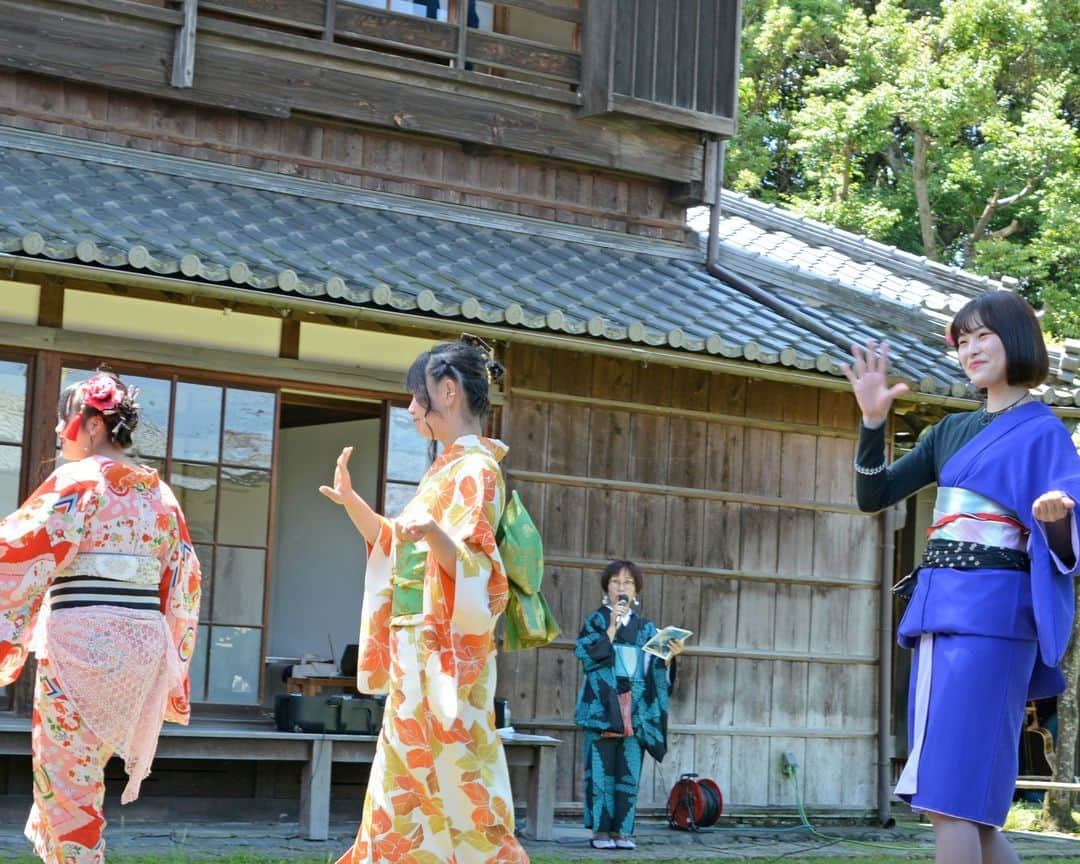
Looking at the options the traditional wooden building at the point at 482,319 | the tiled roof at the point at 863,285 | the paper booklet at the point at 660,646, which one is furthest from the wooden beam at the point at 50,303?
the tiled roof at the point at 863,285

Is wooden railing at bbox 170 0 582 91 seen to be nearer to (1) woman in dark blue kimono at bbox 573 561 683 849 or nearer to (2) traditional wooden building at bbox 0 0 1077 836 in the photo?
(2) traditional wooden building at bbox 0 0 1077 836

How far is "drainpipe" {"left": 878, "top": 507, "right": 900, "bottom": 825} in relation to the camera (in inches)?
406

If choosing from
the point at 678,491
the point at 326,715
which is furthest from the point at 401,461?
the point at 678,491

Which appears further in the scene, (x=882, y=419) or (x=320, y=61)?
(x=320, y=61)

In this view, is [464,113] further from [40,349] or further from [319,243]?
[40,349]

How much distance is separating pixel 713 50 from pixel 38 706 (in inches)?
292

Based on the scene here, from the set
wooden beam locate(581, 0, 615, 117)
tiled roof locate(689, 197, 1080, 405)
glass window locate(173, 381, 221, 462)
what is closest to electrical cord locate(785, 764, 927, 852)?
tiled roof locate(689, 197, 1080, 405)

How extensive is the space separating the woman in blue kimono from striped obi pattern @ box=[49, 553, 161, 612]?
7.74 feet

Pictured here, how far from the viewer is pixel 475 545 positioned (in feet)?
15.0

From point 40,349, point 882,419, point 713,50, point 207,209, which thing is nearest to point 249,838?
point 40,349

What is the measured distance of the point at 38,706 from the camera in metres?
5.04

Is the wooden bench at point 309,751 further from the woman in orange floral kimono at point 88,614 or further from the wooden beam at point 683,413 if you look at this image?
the woman in orange floral kimono at point 88,614

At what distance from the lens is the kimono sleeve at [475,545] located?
4.55m

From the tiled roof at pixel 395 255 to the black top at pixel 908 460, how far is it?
396 cm
